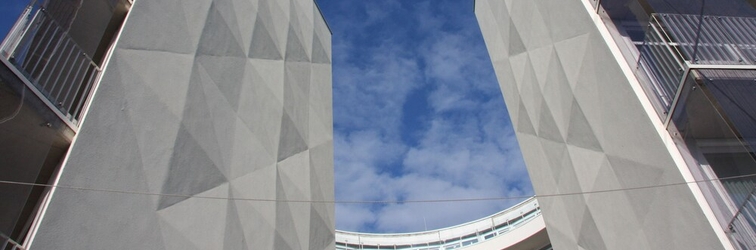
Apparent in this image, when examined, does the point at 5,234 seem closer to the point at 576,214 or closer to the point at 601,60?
the point at 601,60

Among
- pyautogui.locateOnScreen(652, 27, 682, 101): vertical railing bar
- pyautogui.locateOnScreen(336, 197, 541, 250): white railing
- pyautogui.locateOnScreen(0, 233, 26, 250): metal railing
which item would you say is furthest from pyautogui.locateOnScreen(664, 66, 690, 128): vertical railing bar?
pyautogui.locateOnScreen(336, 197, 541, 250): white railing

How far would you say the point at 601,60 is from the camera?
445 inches

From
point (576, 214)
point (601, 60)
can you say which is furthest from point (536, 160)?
point (601, 60)

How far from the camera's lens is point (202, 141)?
10.5 meters

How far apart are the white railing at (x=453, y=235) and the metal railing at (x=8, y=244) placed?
25036 mm

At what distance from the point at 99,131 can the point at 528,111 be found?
38.6ft

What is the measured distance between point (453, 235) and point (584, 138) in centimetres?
1981

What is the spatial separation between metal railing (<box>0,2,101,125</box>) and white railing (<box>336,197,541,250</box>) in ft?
78.3

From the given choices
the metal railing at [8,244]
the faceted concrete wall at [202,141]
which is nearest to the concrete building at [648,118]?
the faceted concrete wall at [202,141]

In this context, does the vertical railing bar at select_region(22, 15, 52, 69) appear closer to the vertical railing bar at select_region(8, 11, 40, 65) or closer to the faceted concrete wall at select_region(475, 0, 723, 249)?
the vertical railing bar at select_region(8, 11, 40, 65)

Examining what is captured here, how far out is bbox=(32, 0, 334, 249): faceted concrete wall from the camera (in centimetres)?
771

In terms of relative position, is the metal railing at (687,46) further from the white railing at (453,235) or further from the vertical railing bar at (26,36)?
the white railing at (453,235)

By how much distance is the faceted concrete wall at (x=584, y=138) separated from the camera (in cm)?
994

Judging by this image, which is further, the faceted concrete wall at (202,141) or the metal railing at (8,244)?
the faceted concrete wall at (202,141)
